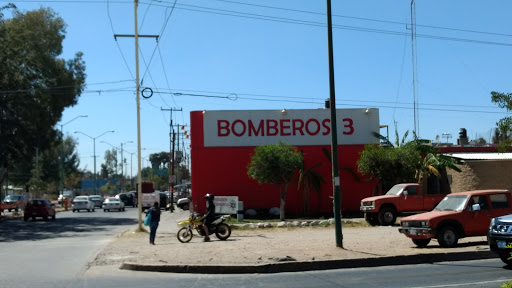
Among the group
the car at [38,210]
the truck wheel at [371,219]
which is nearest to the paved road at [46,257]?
the truck wheel at [371,219]

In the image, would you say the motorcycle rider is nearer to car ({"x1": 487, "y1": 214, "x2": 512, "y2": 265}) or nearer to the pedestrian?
the pedestrian

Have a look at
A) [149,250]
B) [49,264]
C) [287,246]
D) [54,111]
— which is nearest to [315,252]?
[287,246]

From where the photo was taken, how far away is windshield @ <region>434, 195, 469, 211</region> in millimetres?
16438

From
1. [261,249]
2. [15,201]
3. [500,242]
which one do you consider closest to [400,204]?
[261,249]

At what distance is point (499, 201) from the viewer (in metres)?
16.7

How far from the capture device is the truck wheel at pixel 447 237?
1587cm

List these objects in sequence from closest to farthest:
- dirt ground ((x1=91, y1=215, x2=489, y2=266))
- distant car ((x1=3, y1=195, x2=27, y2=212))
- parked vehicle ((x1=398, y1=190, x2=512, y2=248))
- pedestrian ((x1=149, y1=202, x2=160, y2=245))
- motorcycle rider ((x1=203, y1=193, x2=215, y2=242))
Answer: dirt ground ((x1=91, y1=215, x2=489, y2=266)) < parked vehicle ((x1=398, y1=190, x2=512, y2=248)) < pedestrian ((x1=149, y1=202, x2=160, y2=245)) < motorcycle rider ((x1=203, y1=193, x2=215, y2=242)) < distant car ((x1=3, y1=195, x2=27, y2=212))

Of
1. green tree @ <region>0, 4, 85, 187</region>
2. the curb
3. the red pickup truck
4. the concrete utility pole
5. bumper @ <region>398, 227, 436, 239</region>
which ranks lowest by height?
the curb

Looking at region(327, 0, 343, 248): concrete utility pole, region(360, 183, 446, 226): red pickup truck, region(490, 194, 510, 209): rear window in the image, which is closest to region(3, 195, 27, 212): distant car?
region(360, 183, 446, 226): red pickup truck

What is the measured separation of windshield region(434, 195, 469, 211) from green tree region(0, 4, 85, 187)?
30.3 metres

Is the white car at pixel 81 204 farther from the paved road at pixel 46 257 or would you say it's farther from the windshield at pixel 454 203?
the windshield at pixel 454 203

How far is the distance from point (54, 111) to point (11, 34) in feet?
47.9

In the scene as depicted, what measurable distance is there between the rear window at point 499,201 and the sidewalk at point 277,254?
1192mm

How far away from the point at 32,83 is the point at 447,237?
37611 mm
